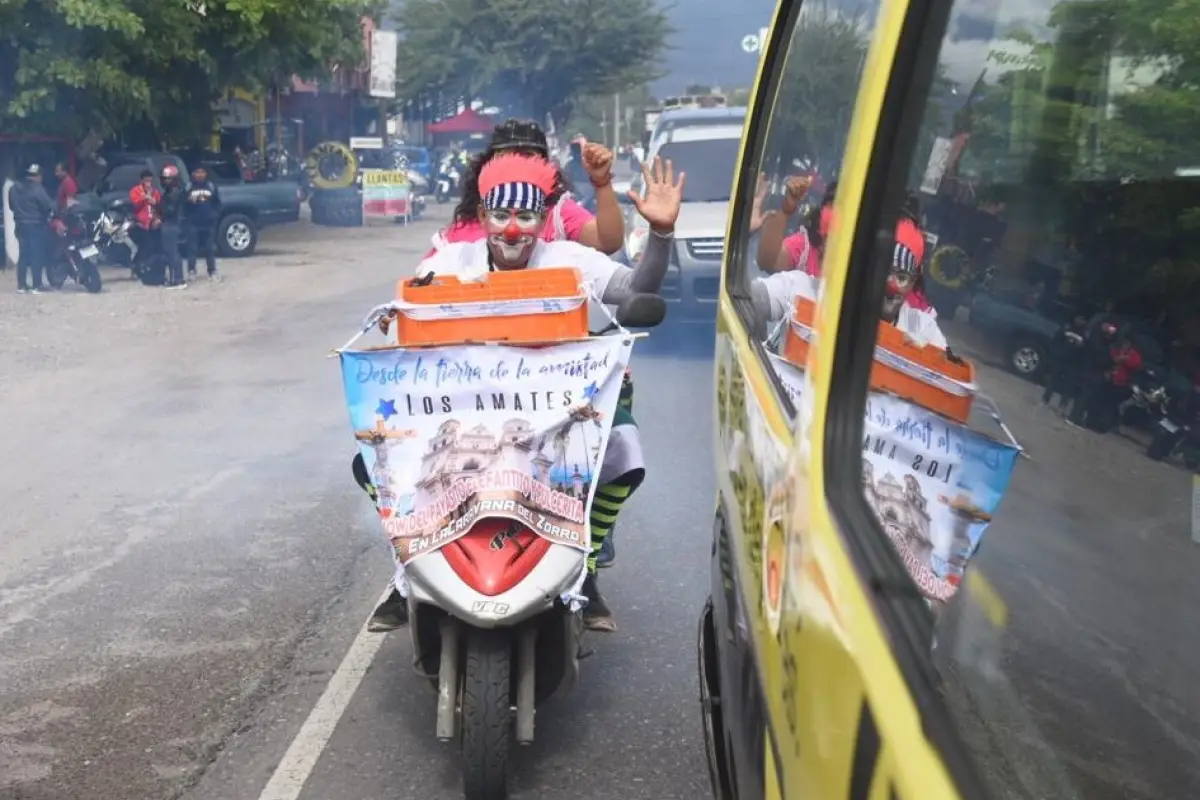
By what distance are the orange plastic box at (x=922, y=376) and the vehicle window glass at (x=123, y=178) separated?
21561mm

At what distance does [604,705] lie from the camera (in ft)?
15.9

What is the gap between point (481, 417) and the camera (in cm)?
396

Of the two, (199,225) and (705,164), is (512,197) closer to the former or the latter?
(705,164)

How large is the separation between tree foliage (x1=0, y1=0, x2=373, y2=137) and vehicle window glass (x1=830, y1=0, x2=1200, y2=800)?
809 inches

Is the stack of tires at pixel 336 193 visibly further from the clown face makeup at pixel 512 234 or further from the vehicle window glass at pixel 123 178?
the clown face makeup at pixel 512 234

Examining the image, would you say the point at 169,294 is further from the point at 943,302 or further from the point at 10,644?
the point at 943,302

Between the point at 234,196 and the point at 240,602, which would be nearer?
the point at 240,602

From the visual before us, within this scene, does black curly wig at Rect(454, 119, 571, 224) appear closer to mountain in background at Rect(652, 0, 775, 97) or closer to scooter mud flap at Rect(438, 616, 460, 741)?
scooter mud flap at Rect(438, 616, 460, 741)

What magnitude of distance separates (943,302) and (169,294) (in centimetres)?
1830

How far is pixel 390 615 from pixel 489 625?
3.09 ft

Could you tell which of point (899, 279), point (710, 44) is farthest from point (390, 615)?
point (710, 44)

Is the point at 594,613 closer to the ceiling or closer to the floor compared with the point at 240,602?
closer to the ceiling

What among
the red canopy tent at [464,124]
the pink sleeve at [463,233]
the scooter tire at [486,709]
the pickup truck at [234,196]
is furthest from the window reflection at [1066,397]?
the red canopy tent at [464,124]

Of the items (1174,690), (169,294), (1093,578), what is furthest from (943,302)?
(169,294)
